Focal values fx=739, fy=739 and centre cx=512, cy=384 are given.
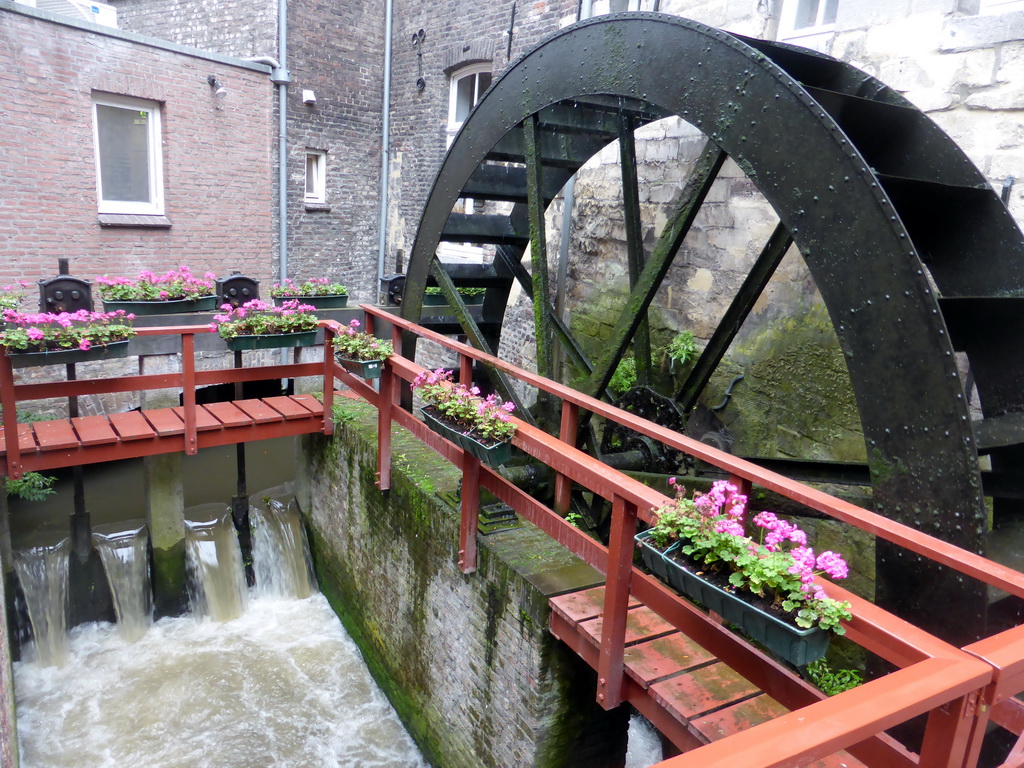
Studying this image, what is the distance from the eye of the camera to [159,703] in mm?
4625

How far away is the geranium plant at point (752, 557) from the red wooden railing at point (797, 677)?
0.22ft

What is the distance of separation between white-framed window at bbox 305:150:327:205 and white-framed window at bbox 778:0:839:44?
6.83m

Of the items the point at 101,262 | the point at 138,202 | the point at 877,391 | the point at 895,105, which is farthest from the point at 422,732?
the point at 138,202

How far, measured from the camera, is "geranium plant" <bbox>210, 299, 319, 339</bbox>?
4746 millimetres

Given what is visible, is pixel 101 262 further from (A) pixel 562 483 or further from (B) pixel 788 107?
(B) pixel 788 107

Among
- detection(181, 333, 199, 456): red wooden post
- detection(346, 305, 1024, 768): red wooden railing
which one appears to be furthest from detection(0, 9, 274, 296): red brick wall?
detection(346, 305, 1024, 768): red wooden railing

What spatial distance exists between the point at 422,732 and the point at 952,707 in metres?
3.52

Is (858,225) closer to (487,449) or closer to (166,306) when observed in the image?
(487,449)

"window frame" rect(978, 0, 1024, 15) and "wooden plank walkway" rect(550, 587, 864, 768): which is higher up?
"window frame" rect(978, 0, 1024, 15)

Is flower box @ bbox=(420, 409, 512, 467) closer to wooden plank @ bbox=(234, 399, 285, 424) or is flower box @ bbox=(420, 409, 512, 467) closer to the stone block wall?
the stone block wall

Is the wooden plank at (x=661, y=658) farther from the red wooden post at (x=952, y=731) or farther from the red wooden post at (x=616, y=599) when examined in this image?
the red wooden post at (x=952, y=731)

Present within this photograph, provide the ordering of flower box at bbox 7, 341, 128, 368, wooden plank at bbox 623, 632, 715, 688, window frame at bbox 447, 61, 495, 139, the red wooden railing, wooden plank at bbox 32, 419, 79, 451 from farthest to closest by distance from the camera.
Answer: window frame at bbox 447, 61, 495, 139
wooden plank at bbox 32, 419, 79, 451
flower box at bbox 7, 341, 128, 368
wooden plank at bbox 623, 632, 715, 688
the red wooden railing

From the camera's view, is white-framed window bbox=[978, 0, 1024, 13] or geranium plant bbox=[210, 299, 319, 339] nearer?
white-framed window bbox=[978, 0, 1024, 13]

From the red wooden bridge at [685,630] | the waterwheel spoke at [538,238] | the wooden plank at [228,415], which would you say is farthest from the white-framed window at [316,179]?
the waterwheel spoke at [538,238]
